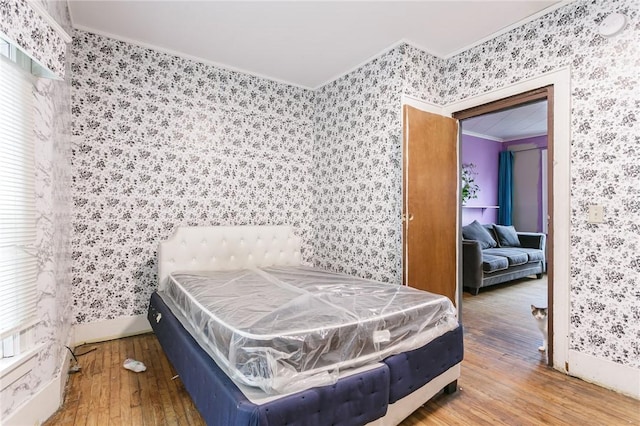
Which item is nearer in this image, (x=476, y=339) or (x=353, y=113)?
(x=476, y=339)

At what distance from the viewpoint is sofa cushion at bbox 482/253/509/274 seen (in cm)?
451

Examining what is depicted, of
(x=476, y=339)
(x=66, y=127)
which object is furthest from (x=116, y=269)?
(x=476, y=339)

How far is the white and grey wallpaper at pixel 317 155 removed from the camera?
84.8 inches

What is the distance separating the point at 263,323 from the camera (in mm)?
1577

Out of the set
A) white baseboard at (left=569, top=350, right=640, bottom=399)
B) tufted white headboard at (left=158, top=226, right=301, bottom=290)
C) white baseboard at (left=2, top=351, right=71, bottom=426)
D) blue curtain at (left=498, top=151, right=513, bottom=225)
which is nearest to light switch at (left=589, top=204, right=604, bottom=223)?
white baseboard at (left=569, top=350, right=640, bottom=399)

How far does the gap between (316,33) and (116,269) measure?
280 cm

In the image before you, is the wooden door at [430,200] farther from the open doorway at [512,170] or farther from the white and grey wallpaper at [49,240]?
the open doorway at [512,170]

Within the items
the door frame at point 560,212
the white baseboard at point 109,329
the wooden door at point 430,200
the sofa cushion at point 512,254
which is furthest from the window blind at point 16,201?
the sofa cushion at point 512,254

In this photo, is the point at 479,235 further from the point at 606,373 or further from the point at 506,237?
the point at 606,373

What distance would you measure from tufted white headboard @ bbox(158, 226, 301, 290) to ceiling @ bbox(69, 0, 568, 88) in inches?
70.1

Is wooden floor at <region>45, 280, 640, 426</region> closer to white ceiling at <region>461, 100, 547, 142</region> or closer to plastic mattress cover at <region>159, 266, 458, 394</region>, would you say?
plastic mattress cover at <region>159, 266, 458, 394</region>

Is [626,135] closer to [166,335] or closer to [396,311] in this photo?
[396,311]

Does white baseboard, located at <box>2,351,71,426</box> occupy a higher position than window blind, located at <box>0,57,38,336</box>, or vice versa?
window blind, located at <box>0,57,38,336</box>

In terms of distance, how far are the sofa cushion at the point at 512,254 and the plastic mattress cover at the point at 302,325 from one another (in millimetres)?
3440
